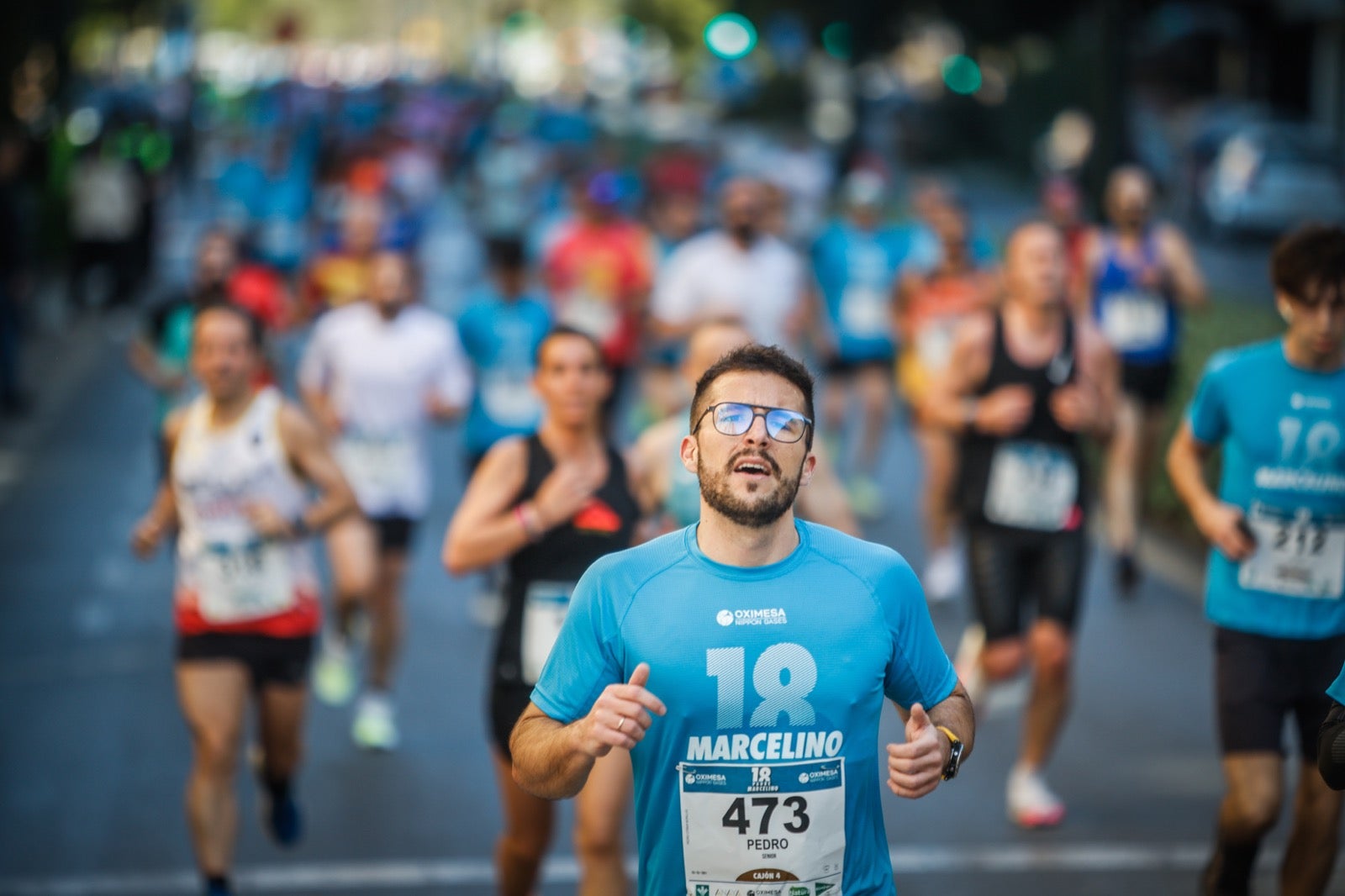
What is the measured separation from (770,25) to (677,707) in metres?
53.4

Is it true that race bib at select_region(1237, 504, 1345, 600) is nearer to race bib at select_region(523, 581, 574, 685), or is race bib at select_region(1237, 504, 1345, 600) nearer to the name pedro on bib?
race bib at select_region(523, 581, 574, 685)

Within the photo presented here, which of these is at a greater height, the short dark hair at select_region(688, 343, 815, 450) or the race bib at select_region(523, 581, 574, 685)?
the short dark hair at select_region(688, 343, 815, 450)

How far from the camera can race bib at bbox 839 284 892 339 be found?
12516 mm

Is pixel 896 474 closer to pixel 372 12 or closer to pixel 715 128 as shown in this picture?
pixel 715 128

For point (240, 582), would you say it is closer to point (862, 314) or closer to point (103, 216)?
point (862, 314)

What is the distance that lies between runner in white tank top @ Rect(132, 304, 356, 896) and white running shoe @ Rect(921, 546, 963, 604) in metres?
4.66

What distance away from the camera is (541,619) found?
563 cm

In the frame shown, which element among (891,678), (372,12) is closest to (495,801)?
(891,678)

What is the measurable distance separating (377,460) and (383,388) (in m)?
0.36

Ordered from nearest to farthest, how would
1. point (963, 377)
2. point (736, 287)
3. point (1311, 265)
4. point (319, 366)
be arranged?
point (1311, 265) → point (963, 377) → point (319, 366) → point (736, 287)

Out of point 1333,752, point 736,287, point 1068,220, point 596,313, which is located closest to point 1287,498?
Result: point 1333,752

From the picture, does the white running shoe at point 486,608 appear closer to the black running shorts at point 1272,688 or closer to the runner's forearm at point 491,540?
the runner's forearm at point 491,540

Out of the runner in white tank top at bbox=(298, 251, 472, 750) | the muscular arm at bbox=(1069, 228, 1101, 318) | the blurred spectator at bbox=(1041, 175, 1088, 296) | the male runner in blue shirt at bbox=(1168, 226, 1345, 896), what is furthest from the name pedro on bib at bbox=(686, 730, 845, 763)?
the blurred spectator at bbox=(1041, 175, 1088, 296)

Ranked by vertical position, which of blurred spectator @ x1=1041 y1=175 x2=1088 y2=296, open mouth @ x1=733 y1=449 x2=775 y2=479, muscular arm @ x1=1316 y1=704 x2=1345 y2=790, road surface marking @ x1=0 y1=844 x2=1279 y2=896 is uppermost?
blurred spectator @ x1=1041 y1=175 x2=1088 y2=296
